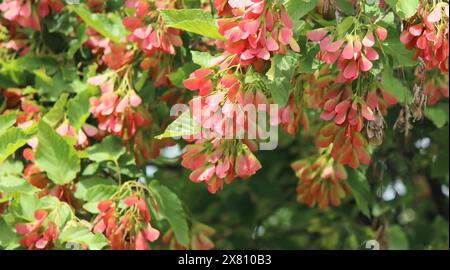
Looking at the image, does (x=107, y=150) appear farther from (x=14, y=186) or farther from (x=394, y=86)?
(x=394, y=86)

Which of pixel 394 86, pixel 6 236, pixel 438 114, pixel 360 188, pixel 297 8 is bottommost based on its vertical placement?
pixel 360 188

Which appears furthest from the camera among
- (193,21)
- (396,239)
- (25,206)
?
(396,239)

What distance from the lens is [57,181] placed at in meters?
2.80

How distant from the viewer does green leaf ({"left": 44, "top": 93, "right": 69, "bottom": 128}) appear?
296 centimetres

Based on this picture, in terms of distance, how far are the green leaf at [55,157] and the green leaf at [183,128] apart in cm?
47

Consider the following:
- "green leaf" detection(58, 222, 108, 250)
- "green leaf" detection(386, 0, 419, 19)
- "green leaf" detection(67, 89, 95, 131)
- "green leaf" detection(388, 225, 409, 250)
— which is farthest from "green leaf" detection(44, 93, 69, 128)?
"green leaf" detection(388, 225, 409, 250)

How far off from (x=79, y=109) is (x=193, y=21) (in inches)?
24.2

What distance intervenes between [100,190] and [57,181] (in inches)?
4.7

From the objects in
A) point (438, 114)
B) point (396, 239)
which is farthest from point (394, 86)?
point (396, 239)

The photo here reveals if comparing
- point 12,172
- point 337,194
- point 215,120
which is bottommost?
point 337,194

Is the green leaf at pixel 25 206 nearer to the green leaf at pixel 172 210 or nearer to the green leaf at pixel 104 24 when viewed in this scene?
the green leaf at pixel 172 210

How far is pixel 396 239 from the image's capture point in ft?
12.5

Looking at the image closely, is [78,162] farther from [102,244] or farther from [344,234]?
[344,234]
